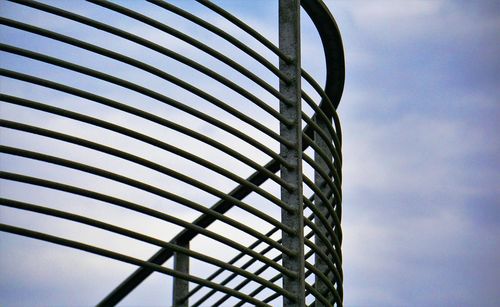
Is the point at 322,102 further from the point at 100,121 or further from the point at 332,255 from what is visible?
the point at 100,121

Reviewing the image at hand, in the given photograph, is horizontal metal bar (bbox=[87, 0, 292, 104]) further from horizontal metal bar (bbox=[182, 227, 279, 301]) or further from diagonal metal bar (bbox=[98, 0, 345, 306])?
horizontal metal bar (bbox=[182, 227, 279, 301])

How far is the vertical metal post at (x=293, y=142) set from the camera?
10.1ft

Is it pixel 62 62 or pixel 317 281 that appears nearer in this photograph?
pixel 62 62

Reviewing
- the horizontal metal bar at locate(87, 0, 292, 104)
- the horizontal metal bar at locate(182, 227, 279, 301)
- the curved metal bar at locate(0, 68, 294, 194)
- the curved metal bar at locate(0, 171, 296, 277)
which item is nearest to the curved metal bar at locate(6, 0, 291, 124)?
the horizontal metal bar at locate(87, 0, 292, 104)

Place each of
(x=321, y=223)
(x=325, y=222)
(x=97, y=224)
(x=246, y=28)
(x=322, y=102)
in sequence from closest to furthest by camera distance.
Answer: (x=97, y=224) → (x=246, y=28) → (x=325, y=222) → (x=321, y=223) → (x=322, y=102)

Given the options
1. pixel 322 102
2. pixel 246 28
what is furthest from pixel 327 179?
pixel 246 28

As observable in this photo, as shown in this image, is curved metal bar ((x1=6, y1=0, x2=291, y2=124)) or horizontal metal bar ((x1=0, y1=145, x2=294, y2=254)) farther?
curved metal bar ((x1=6, y1=0, x2=291, y2=124))

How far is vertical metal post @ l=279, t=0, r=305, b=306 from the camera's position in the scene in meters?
3.09

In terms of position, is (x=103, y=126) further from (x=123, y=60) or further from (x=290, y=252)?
(x=290, y=252)

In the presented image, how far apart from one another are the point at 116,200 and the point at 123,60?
477 millimetres

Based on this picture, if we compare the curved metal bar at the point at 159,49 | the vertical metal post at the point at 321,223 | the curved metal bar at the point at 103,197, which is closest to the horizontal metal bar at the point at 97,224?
the curved metal bar at the point at 103,197

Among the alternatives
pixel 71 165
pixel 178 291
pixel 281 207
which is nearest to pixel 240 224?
pixel 281 207

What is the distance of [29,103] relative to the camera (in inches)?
91.4

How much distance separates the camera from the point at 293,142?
10.5 ft
